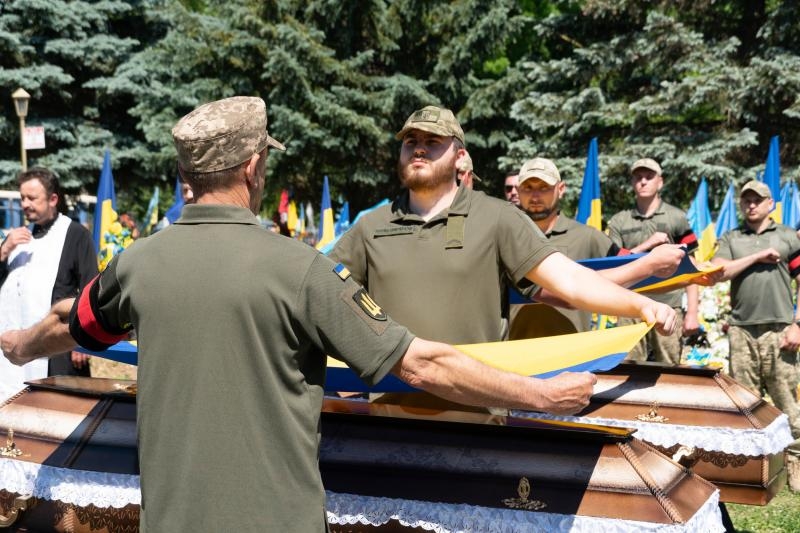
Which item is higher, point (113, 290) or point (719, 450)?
point (113, 290)

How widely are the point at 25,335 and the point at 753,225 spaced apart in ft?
19.7

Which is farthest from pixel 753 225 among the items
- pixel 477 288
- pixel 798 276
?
pixel 477 288

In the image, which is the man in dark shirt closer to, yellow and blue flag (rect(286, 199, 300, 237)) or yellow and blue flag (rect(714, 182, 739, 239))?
yellow and blue flag (rect(714, 182, 739, 239))

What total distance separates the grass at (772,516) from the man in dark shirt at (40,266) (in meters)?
4.25

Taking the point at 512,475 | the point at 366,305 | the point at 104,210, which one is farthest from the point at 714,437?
the point at 104,210

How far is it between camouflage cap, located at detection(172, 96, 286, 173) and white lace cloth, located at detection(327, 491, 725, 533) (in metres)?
1.38

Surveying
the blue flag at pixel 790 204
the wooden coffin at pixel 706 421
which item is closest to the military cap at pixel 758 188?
the wooden coffin at pixel 706 421

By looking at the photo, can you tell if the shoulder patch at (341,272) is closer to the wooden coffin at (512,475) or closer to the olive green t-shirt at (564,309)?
the wooden coffin at (512,475)

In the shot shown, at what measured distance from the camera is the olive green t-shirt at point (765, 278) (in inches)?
284

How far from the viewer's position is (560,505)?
3.01 meters

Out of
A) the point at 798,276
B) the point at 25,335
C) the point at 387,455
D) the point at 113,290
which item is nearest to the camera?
the point at 113,290

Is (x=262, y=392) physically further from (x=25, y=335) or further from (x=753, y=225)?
(x=753, y=225)

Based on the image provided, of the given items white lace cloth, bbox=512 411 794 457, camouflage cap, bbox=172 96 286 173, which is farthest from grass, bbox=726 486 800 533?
camouflage cap, bbox=172 96 286 173

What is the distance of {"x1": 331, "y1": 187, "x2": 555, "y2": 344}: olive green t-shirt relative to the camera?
3.65m
